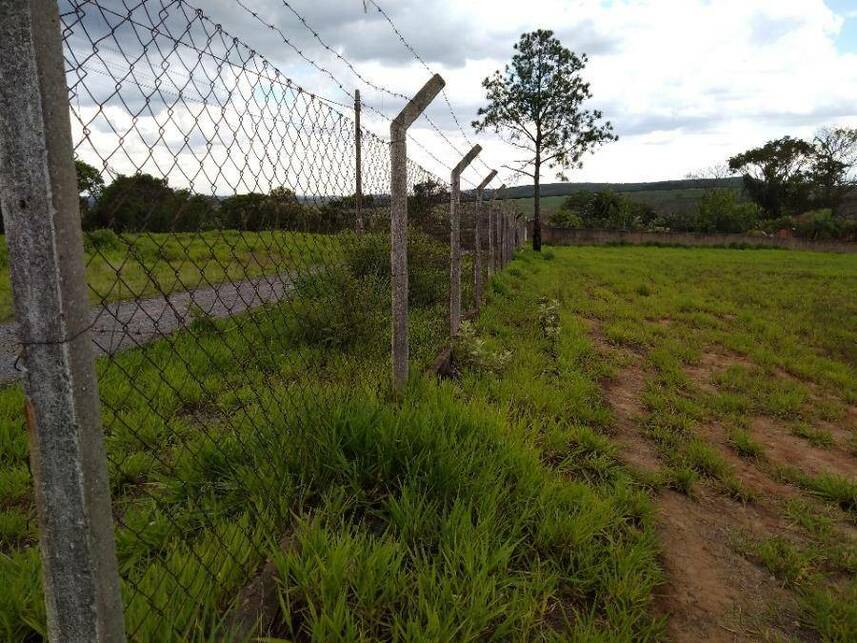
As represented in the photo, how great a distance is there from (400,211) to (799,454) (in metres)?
3.25

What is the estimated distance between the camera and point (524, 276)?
1246cm

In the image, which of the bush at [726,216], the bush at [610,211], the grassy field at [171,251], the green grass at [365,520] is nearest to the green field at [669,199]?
the bush at [610,211]

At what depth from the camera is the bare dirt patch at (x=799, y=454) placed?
3.55 metres

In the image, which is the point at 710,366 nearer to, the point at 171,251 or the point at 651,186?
the point at 171,251

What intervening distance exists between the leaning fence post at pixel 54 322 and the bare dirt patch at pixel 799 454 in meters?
4.01

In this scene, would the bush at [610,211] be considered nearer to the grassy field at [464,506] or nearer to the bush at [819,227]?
the bush at [819,227]

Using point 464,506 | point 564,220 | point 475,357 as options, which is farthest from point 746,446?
point 564,220

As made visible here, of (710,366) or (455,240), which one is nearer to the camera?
(455,240)

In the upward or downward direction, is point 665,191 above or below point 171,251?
above

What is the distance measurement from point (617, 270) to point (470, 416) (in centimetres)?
1441

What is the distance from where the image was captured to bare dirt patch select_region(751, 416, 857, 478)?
3.55m

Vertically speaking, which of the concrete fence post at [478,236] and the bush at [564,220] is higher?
the bush at [564,220]

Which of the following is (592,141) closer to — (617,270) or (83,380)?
(617,270)

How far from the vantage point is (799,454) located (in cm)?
377
